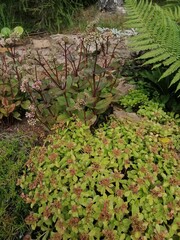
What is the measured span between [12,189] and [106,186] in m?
0.72

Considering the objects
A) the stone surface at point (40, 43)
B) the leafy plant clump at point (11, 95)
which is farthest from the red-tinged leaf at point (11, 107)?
the stone surface at point (40, 43)

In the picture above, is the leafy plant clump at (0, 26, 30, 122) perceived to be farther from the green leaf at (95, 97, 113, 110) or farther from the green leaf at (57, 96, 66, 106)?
the green leaf at (95, 97, 113, 110)

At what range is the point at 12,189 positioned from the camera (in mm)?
2557

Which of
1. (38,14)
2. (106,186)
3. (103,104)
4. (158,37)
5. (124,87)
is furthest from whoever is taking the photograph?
(38,14)

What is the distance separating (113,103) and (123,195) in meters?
1.12

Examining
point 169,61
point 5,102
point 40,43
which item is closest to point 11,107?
point 5,102

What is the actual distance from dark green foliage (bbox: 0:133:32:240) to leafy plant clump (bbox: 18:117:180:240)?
0.11m

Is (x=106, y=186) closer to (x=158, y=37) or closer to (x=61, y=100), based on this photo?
(x=61, y=100)

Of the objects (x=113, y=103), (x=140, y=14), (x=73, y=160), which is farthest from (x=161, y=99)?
(x=73, y=160)

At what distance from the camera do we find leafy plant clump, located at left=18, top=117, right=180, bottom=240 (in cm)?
209

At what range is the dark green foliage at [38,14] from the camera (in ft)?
16.5

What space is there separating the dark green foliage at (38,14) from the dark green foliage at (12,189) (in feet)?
8.20

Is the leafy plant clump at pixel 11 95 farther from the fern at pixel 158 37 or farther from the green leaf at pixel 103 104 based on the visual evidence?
the fern at pixel 158 37

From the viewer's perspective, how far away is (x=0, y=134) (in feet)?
10.3
